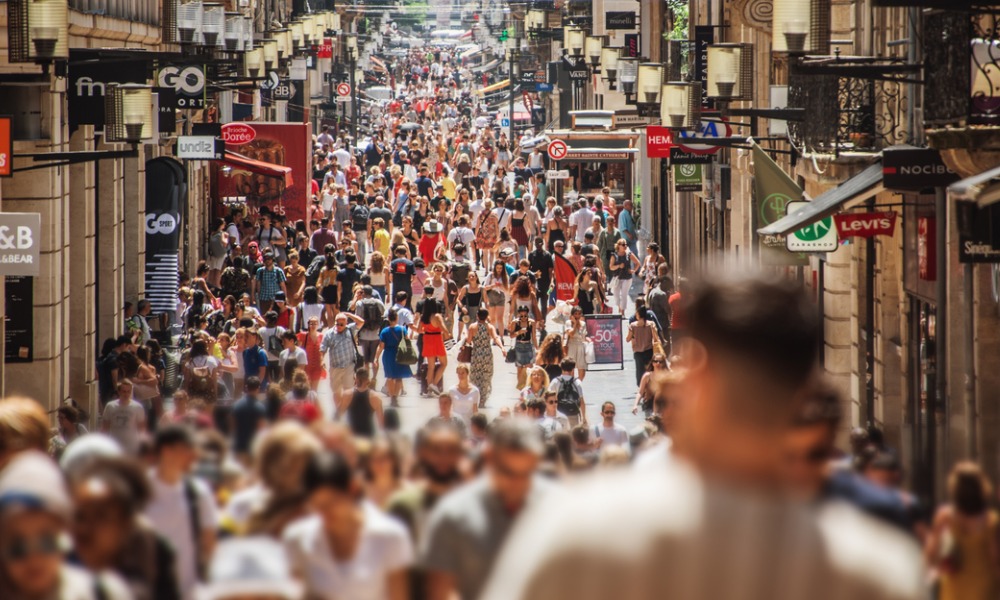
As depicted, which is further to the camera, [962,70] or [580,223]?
[580,223]

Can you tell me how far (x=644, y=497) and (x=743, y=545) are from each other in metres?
0.16

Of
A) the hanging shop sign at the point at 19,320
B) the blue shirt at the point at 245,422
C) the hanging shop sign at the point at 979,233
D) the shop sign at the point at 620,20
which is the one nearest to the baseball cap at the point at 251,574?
the blue shirt at the point at 245,422

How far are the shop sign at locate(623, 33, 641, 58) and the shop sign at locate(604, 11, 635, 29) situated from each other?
59 centimetres

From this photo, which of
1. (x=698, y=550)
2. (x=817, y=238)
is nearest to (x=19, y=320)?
(x=817, y=238)

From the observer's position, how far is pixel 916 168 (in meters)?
15.5

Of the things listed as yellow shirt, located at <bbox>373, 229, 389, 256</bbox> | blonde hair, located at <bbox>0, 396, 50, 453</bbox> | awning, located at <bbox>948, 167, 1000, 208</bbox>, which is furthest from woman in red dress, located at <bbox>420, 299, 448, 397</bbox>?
blonde hair, located at <bbox>0, 396, 50, 453</bbox>

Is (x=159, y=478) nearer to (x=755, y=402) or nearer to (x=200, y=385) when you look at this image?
(x=755, y=402)

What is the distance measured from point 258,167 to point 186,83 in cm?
949

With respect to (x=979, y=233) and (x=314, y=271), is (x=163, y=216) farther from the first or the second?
(x=979, y=233)

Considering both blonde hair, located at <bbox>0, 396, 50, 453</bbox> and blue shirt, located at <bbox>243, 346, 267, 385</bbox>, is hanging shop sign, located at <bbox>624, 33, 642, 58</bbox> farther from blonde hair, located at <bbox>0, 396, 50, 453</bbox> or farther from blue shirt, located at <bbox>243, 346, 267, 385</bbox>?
blonde hair, located at <bbox>0, 396, 50, 453</bbox>

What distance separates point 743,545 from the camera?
2.63 metres

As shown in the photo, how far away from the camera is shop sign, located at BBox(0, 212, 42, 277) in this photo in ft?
55.4

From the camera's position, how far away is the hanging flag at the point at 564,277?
28.1 metres

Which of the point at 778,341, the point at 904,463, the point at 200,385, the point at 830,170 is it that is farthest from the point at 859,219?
the point at 778,341
